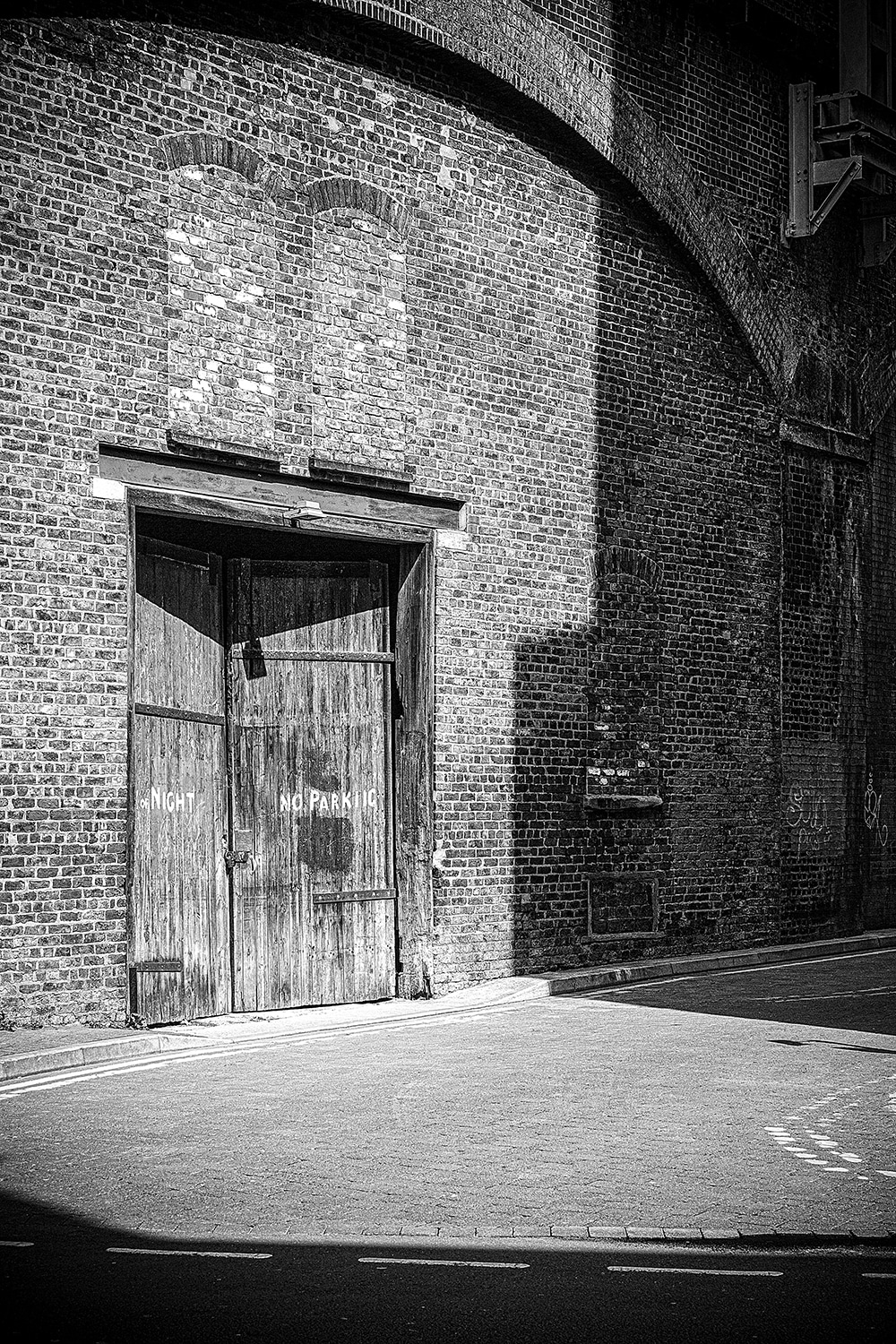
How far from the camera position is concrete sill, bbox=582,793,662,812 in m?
15.4

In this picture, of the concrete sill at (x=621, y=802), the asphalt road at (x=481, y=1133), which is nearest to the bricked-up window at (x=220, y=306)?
the asphalt road at (x=481, y=1133)

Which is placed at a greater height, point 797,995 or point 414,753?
point 414,753

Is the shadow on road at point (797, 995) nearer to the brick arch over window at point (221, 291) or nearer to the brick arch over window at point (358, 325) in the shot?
→ the brick arch over window at point (358, 325)

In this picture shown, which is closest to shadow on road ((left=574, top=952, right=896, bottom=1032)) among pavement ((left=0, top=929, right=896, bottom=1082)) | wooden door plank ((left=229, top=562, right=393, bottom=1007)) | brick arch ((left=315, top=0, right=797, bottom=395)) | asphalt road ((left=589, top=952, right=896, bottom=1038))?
asphalt road ((left=589, top=952, right=896, bottom=1038))

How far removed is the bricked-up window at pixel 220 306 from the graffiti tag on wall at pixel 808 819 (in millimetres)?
7807

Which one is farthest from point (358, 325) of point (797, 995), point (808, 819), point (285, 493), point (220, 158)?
point (808, 819)

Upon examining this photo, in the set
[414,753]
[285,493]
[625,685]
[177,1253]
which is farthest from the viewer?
[625,685]

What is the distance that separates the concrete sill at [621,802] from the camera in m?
15.4

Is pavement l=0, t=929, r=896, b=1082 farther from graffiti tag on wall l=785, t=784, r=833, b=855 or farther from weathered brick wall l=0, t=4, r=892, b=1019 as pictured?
graffiti tag on wall l=785, t=784, r=833, b=855

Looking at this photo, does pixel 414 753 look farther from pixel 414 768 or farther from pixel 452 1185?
pixel 452 1185

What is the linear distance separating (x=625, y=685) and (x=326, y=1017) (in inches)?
187

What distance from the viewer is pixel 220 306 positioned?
1232 centimetres

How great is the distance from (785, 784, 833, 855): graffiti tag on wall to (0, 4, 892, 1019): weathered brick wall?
0.07 m

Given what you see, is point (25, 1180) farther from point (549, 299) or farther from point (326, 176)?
point (549, 299)
